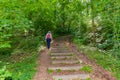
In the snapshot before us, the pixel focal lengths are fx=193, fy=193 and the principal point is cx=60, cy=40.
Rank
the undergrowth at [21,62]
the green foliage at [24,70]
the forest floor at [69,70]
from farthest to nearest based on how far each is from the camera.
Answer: the forest floor at [69,70], the green foliage at [24,70], the undergrowth at [21,62]

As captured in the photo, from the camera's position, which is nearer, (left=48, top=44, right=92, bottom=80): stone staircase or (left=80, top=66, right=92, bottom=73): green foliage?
(left=48, top=44, right=92, bottom=80): stone staircase

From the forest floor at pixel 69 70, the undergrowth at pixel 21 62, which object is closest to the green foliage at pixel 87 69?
the forest floor at pixel 69 70

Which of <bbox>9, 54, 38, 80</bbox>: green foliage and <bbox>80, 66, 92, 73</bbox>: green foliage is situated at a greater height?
<bbox>9, 54, 38, 80</bbox>: green foliage

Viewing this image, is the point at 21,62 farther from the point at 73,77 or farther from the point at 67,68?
the point at 73,77

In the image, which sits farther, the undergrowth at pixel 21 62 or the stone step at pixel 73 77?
the stone step at pixel 73 77

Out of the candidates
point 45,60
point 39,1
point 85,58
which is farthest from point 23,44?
point 85,58

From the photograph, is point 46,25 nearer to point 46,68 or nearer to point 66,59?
point 66,59

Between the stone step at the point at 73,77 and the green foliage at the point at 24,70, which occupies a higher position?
the green foliage at the point at 24,70

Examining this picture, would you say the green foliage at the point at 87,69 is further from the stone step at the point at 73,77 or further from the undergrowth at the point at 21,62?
the undergrowth at the point at 21,62

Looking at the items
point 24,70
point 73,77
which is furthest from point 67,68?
point 24,70

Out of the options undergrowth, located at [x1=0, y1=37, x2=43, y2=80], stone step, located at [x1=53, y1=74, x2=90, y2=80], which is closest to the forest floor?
stone step, located at [x1=53, y1=74, x2=90, y2=80]

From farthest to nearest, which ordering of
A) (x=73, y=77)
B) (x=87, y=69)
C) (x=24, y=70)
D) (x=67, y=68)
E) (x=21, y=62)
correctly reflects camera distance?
(x=21, y=62) → (x=67, y=68) → (x=87, y=69) → (x=24, y=70) → (x=73, y=77)

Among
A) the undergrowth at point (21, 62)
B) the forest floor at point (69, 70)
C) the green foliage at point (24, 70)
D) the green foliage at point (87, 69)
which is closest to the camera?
the undergrowth at point (21, 62)

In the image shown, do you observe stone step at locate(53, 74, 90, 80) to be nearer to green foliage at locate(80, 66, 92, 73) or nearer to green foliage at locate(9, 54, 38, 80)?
green foliage at locate(80, 66, 92, 73)
